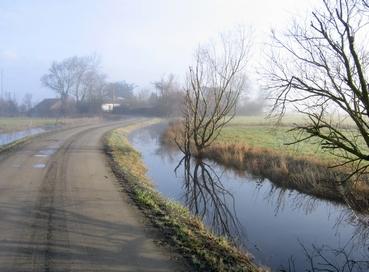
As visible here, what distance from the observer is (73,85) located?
106 m

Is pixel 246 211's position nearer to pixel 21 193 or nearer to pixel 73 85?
pixel 21 193

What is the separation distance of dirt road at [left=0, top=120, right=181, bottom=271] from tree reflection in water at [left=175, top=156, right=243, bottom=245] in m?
2.77

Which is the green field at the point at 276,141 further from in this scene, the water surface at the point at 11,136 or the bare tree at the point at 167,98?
the bare tree at the point at 167,98

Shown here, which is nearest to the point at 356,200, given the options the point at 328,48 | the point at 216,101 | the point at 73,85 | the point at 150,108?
the point at 328,48

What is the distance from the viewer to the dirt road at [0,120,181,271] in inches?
273

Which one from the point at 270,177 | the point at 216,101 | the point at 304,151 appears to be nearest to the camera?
the point at 270,177

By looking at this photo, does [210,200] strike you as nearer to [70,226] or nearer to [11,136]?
[70,226]

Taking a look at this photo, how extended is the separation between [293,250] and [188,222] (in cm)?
274

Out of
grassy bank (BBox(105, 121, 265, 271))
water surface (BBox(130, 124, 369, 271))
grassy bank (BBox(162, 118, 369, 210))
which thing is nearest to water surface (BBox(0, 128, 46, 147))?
grassy bank (BBox(162, 118, 369, 210))

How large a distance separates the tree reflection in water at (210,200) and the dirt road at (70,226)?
2.77m

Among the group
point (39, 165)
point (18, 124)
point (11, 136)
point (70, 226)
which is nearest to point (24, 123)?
point (18, 124)

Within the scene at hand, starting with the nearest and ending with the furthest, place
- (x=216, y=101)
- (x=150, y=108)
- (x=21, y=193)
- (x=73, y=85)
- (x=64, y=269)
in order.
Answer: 1. (x=64, y=269)
2. (x=21, y=193)
3. (x=216, y=101)
4. (x=150, y=108)
5. (x=73, y=85)

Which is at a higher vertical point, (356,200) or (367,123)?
(367,123)

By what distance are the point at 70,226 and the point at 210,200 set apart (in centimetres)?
765
